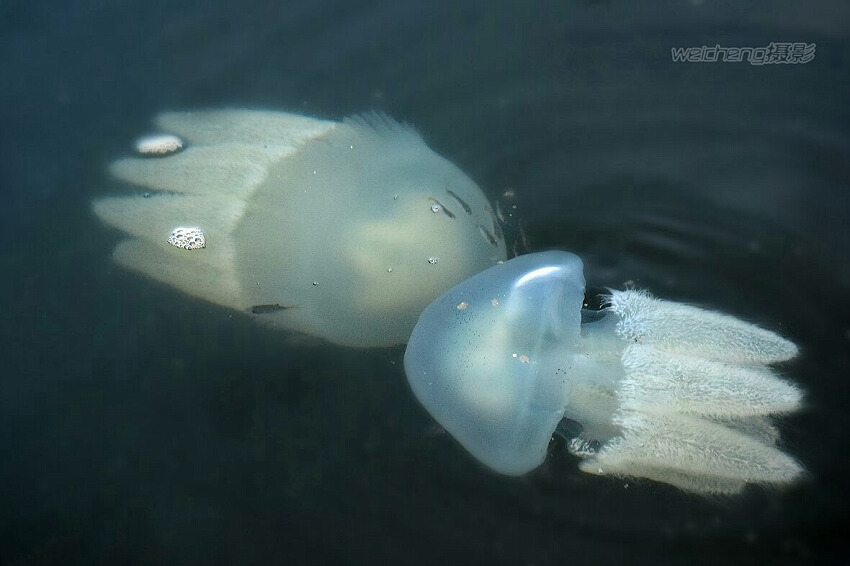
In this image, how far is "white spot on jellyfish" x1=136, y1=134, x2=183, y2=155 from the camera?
2.66 m

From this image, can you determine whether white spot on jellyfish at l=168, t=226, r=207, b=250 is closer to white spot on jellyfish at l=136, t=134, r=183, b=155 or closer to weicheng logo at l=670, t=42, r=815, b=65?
white spot on jellyfish at l=136, t=134, r=183, b=155

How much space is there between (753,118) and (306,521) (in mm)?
2274

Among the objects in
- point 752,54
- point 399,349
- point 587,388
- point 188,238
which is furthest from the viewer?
point 752,54

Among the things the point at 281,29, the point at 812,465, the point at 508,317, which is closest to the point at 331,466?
the point at 508,317

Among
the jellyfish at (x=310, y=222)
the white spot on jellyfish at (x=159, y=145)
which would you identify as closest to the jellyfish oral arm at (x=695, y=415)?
the jellyfish at (x=310, y=222)

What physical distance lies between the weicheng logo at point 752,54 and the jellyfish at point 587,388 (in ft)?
4.20

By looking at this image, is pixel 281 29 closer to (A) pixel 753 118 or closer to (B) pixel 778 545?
(A) pixel 753 118

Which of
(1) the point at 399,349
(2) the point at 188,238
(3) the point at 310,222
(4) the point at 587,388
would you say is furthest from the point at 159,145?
(4) the point at 587,388

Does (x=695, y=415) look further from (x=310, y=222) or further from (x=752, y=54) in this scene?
(x=752, y=54)

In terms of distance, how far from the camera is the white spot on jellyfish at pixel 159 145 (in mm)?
2664

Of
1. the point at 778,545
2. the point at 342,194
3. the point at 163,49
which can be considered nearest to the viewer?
the point at 778,545

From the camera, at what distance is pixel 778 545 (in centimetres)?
190

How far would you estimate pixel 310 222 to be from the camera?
91.2 inches

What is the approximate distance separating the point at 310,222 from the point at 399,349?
1.83ft
